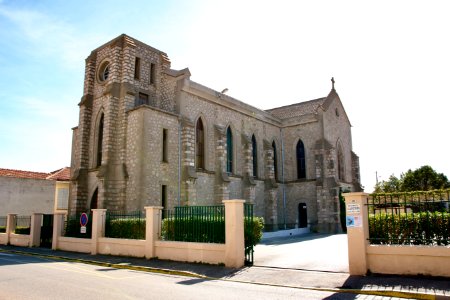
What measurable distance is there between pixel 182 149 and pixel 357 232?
13.9 metres

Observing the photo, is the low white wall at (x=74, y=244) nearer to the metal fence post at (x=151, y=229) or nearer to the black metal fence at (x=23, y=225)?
the metal fence post at (x=151, y=229)

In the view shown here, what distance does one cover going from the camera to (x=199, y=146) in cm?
2434

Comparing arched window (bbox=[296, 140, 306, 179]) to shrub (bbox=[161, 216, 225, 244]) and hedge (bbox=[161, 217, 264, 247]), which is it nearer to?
hedge (bbox=[161, 217, 264, 247])

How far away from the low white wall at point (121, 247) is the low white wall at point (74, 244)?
0.88 metres

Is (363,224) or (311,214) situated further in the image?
(311,214)

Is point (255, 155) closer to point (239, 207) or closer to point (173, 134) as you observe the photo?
point (173, 134)

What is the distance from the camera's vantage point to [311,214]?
30938mm

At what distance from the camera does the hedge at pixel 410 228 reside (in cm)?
961

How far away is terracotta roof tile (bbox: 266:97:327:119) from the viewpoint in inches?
1342

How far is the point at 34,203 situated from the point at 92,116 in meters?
14.1

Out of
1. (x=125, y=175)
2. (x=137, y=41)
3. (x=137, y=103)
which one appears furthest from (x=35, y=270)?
(x=137, y=41)

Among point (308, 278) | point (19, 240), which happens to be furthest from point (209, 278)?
point (19, 240)

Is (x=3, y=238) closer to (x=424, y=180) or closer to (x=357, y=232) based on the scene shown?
(x=357, y=232)

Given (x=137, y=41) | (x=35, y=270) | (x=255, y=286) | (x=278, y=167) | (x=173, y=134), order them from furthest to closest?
(x=278, y=167), (x=137, y=41), (x=173, y=134), (x=35, y=270), (x=255, y=286)
